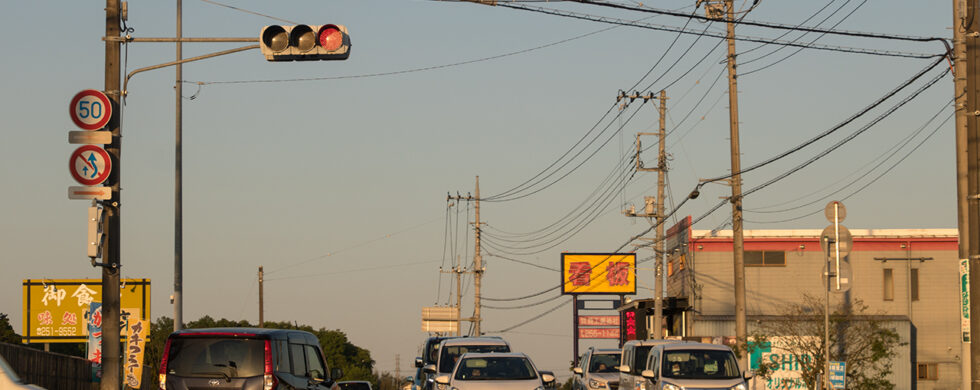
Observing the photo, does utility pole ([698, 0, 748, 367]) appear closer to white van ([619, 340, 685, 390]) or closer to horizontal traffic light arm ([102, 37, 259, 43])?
white van ([619, 340, 685, 390])

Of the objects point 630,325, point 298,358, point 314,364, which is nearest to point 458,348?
point 314,364

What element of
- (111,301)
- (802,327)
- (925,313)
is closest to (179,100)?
(111,301)

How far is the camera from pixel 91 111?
53.9 ft

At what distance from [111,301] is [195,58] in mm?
3686

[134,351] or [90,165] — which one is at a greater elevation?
[90,165]

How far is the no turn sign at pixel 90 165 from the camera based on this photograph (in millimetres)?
16297

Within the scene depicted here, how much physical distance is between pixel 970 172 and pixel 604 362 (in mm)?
16106

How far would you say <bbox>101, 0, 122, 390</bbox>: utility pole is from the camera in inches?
647

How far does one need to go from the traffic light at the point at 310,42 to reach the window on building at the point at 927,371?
4520 centimetres

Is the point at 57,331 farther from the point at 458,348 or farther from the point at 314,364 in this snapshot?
the point at 314,364

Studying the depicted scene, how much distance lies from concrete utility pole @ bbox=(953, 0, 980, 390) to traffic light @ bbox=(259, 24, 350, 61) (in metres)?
9.17

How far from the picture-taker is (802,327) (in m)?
40.9

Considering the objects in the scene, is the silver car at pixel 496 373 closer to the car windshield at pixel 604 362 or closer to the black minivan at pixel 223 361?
the black minivan at pixel 223 361

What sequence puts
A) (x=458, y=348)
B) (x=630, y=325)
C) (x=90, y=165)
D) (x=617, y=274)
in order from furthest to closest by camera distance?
(x=617, y=274)
(x=630, y=325)
(x=458, y=348)
(x=90, y=165)
